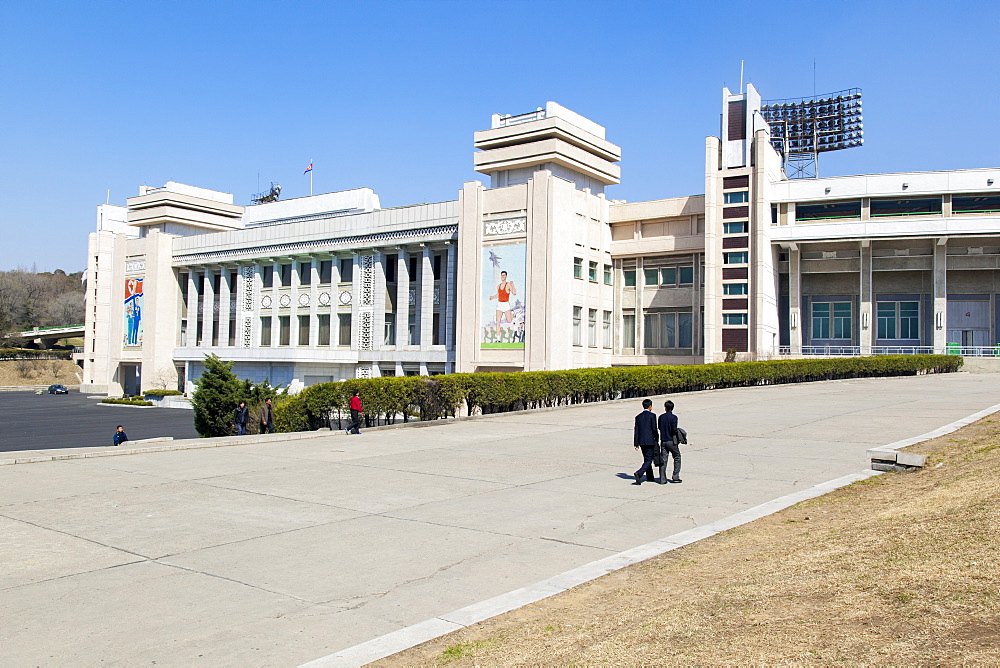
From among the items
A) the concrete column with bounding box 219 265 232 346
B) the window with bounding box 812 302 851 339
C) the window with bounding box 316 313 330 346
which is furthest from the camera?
the concrete column with bounding box 219 265 232 346

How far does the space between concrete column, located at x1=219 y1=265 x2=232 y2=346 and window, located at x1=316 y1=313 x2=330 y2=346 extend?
11.1 m

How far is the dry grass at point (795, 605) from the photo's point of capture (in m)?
5.02

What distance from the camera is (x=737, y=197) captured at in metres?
50.9

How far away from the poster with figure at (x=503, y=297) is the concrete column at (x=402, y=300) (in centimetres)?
865

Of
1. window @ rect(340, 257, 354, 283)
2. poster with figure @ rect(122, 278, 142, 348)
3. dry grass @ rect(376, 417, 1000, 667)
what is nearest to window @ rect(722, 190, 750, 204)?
window @ rect(340, 257, 354, 283)

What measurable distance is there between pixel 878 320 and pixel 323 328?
134 feet

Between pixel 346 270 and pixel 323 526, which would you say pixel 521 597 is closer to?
pixel 323 526

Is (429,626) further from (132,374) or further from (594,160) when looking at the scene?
(132,374)

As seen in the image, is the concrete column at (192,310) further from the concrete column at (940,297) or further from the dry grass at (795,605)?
the dry grass at (795,605)

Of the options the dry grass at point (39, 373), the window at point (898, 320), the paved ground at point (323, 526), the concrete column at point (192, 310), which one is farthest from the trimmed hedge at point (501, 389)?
A: the dry grass at point (39, 373)

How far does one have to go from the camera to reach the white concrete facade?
4925 centimetres

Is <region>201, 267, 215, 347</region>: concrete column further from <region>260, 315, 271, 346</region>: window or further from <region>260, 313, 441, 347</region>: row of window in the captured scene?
<region>260, 315, 271, 346</region>: window

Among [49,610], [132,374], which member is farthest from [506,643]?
[132,374]

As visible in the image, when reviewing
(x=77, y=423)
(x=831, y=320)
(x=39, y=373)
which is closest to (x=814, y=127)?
(x=831, y=320)
